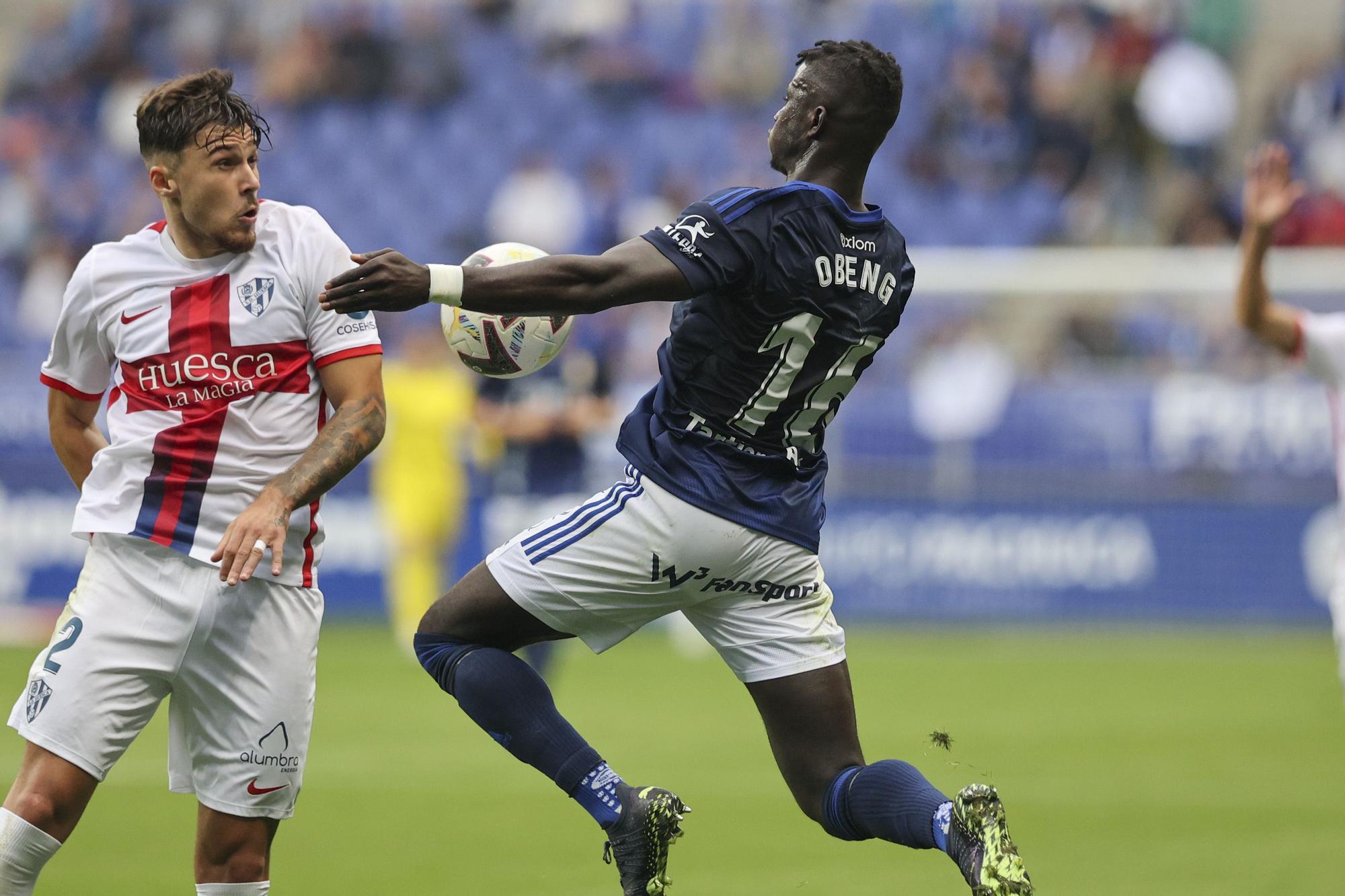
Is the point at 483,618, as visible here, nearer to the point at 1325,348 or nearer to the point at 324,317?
the point at 324,317

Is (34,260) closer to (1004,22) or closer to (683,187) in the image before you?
(683,187)

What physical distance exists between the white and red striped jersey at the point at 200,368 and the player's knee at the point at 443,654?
1.47 ft

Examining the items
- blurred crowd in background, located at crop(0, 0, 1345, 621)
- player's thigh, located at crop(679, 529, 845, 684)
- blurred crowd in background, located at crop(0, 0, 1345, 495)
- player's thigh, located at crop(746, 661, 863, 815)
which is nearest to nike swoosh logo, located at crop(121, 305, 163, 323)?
player's thigh, located at crop(679, 529, 845, 684)

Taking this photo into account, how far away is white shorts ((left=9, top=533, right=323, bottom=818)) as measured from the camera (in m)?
4.30

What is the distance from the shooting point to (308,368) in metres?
4.57

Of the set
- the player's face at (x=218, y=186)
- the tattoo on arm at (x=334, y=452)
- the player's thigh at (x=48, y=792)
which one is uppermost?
the player's face at (x=218, y=186)

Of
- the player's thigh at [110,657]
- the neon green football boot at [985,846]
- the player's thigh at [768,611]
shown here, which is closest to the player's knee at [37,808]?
the player's thigh at [110,657]

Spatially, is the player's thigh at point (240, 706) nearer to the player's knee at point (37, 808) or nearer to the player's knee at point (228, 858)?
the player's knee at point (228, 858)

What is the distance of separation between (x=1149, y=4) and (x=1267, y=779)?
1186cm

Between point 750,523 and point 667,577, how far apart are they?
27cm

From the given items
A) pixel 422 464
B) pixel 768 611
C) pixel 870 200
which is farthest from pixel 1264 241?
pixel 870 200

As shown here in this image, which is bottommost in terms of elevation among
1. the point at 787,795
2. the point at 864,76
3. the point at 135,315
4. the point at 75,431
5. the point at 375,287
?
the point at 787,795

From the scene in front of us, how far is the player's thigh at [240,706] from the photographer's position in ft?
14.4

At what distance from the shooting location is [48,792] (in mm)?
4230
